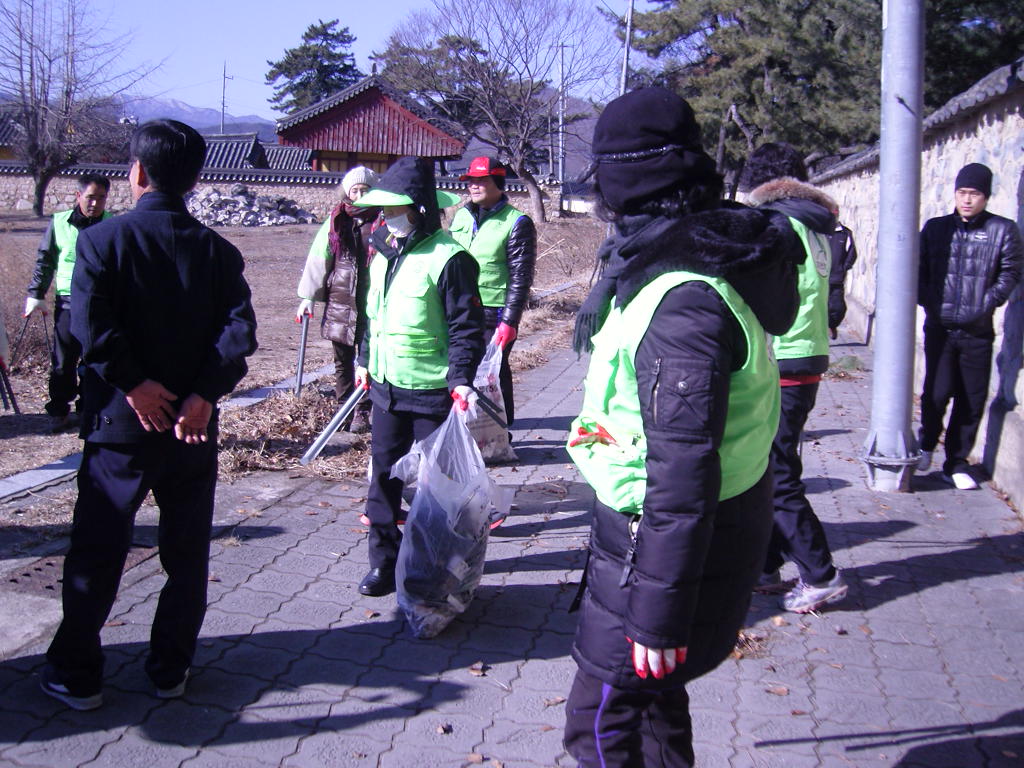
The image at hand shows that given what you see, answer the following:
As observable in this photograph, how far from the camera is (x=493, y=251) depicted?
5.90 meters

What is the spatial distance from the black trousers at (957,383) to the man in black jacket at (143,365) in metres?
4.36

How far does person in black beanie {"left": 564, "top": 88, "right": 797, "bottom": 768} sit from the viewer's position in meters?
1.86

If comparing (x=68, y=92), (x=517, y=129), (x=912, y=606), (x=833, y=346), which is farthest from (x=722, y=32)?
(x=912, y=606)

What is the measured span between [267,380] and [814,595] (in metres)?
5.72

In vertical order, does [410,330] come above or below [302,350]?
above

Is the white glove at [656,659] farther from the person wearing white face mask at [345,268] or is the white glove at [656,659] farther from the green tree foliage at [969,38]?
the green tree foliage at [969,38]

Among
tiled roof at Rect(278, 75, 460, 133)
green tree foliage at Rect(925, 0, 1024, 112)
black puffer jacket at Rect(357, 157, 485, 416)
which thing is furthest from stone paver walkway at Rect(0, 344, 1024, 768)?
tiled roof at Rect(278, 75, 460, 133)

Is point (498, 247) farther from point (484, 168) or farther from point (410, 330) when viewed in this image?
point (410, 330)

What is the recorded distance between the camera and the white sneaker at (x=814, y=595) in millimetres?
3896

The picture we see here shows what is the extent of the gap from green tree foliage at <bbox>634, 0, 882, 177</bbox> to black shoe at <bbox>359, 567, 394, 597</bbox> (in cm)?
2136

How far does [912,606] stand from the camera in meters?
4.04

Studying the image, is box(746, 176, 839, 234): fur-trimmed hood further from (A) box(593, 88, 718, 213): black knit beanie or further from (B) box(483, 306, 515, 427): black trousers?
(B) box(483, 306, 515, 427): black trousers

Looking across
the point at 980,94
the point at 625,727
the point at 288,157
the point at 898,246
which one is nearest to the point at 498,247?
the point at 898,246

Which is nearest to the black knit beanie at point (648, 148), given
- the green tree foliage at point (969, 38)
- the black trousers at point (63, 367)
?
the black trousers at point (63, 367)
